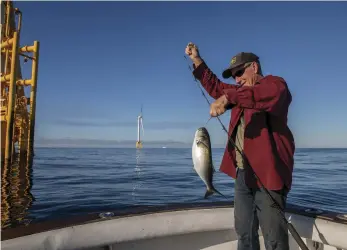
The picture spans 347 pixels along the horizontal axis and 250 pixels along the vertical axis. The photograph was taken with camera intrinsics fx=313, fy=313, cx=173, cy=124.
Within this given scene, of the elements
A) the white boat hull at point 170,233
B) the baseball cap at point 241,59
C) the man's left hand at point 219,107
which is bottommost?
the white boat hull at point 170,233

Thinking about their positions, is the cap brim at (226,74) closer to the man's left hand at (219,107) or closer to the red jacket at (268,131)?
the red jacket at (268,131)

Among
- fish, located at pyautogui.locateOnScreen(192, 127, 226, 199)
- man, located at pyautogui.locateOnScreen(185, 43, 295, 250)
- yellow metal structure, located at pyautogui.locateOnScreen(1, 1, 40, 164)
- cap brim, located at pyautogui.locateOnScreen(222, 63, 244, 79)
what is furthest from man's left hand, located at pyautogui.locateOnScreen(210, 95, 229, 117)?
yellow metal structure, located at pyautogui.locateOnScreen(1, 1, 40, 164)

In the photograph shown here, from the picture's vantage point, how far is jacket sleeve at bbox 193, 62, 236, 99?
411cm

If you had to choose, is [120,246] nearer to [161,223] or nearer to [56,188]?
[161,223]

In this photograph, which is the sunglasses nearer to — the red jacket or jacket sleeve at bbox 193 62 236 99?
the red jacket

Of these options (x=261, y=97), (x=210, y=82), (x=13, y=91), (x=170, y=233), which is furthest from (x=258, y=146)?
(x=13, y=91)

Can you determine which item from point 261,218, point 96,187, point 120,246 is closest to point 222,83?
point 261,218

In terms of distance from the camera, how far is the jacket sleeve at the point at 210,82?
162 inches

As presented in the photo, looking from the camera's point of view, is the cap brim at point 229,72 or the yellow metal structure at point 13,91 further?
the yellow metal structure at point 13,91

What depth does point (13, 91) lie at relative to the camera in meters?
21.9

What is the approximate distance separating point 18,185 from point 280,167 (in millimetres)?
14821

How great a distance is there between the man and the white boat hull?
63cm

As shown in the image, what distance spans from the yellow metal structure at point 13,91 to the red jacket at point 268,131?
21.9 m

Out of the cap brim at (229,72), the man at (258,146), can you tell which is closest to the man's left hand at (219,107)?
the man at (258,146)
